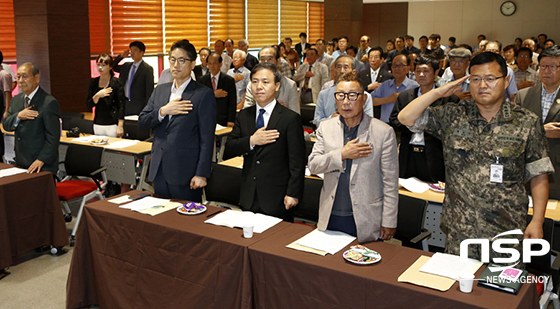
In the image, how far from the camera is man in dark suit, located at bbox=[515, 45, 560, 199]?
3.84 meters

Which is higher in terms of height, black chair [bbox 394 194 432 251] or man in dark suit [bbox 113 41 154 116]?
man in dark suit [bbox 113 41 154 116]

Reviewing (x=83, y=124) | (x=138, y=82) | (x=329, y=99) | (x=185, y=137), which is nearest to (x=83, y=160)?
(x=83, y=124)

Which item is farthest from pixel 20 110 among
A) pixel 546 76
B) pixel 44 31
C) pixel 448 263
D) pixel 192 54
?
pixel 546 76

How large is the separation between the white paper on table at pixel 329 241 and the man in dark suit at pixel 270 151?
0.39m

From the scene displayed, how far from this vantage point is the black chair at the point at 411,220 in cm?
337

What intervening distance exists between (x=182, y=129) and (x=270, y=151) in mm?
745

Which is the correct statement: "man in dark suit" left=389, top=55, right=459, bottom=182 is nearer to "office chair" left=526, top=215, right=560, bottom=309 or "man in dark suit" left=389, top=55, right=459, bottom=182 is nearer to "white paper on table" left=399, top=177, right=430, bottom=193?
"white paper on table" left=399, top=177, right=430, bottom=193

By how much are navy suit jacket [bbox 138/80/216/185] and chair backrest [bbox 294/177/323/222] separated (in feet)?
2.69

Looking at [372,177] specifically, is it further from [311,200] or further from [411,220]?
[311,200]

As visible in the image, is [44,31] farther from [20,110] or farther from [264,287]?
[264,287]

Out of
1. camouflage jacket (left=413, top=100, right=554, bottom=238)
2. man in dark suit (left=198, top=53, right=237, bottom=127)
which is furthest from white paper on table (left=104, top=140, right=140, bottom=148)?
camouflage jacket (left=413, top=100, right=554, bottom=238)

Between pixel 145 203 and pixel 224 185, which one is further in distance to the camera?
pixel 224 185

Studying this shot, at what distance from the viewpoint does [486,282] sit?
226 centimetres

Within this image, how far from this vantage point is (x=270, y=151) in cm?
327
